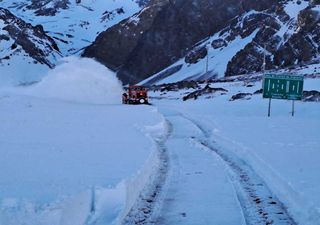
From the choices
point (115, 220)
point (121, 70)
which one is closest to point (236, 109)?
point (115, 220)

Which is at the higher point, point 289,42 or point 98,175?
point 289,42

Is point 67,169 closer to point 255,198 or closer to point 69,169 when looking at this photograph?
point 69,169

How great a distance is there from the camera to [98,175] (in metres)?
9.81

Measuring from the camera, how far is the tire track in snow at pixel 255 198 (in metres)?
8.61

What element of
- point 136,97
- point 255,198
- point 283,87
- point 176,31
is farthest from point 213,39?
point 255,198

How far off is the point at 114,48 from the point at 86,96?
151 meters

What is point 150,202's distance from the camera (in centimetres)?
950

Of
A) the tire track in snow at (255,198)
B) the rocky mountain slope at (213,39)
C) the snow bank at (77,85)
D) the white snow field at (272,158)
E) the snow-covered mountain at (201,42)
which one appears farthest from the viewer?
the snow-covered mountain at (201,42)

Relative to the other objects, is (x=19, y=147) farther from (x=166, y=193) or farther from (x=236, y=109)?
(x=236, y=109)

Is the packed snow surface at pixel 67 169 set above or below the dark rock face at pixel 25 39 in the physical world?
below

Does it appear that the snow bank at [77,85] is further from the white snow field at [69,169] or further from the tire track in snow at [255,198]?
the tire track in snow at [255,198]

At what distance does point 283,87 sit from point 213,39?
406 feet

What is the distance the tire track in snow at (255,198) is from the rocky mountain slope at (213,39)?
9412 centimetres

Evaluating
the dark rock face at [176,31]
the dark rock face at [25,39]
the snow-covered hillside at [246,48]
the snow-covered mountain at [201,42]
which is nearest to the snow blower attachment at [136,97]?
the snow-covered hillside at [246,48]
